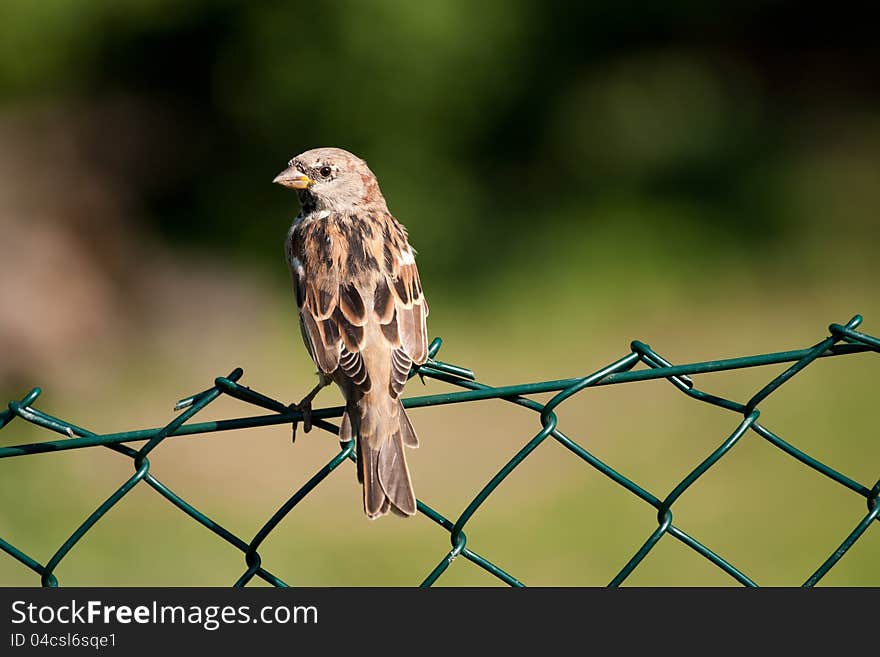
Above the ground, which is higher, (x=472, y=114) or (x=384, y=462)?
(x=472, y=114)

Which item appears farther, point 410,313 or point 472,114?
point 472,114

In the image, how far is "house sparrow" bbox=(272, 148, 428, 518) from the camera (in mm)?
3324

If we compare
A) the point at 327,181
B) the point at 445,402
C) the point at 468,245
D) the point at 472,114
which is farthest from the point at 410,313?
the point at 472,114

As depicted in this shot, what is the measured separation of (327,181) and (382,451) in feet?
5.44

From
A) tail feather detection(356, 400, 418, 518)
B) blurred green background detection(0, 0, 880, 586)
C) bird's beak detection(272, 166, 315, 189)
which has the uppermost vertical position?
blurred green background detection(0, 0, 880, 586)

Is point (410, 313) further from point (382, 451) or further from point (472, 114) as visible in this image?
point (472, 114)

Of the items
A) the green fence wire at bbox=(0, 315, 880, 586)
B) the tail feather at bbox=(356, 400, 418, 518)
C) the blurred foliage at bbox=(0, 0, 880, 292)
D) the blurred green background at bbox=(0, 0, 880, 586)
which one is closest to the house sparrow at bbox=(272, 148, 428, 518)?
the tail feather at bbox=(356, 400, 418, 518)

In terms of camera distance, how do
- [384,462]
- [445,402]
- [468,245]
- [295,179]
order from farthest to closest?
[468,245] < [295,179] < [384,462] < [445,402]

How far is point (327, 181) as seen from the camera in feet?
15.4

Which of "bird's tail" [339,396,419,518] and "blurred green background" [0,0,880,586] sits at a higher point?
"blurred green background" [0,0,880,586]

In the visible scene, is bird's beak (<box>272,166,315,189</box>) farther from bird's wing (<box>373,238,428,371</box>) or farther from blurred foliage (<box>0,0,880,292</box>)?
blurred foliage (<box>0,0,880,292</box>)
